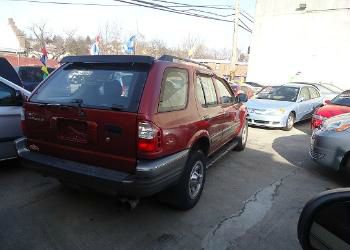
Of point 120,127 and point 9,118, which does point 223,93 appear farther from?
point 9,118

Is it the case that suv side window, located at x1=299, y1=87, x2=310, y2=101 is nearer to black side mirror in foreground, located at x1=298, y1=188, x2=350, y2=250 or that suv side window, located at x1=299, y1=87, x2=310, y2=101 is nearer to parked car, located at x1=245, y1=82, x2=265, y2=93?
parked car, located at x1=245, y1=82, x2=265, y2=93

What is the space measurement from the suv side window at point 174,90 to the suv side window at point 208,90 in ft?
1.79

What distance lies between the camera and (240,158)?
6.68 metres

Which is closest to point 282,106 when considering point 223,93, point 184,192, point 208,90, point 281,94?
point 281,94

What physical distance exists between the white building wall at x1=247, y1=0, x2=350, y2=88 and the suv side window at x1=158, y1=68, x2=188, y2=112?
1964 cm

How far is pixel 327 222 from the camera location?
1584 mm

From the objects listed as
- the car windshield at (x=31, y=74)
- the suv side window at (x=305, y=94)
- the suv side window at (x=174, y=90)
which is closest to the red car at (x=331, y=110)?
the suv side window at (x=305, y=94)

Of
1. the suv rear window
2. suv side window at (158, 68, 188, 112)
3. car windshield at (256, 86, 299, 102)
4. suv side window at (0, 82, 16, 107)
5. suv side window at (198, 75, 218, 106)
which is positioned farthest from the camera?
car windshield at (256, 86, 299, 102)

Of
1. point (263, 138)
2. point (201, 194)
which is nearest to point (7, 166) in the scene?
point (201, 194)

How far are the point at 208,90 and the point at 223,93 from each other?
0.86 metres

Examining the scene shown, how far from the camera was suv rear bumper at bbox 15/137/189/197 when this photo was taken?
3.12 metres

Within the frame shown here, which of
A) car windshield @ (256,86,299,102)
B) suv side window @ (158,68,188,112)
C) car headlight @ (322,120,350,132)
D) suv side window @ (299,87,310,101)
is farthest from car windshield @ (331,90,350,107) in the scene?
suv side window @ (158,68,188,112)

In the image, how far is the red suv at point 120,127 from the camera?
125 inches

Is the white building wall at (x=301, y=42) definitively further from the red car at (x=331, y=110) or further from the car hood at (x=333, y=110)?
the car hood at (x=333, y=110)
